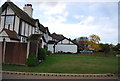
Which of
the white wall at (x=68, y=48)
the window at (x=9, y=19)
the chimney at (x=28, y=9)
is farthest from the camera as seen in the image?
the white wall at (x=68, y=48)

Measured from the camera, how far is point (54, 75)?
25.9 feet

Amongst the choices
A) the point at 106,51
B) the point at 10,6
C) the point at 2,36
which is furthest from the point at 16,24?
the point at 106,51


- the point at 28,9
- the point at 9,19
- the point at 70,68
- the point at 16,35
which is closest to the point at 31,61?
the point at 70,68

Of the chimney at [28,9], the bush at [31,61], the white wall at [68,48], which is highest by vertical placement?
the chimney at [28,9]

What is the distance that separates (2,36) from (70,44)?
24580mm

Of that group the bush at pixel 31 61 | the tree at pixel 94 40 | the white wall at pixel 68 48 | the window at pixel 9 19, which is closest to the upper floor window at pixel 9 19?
the window at pixel 9 19

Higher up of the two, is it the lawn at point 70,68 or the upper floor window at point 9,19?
the upper floor window at point 9,19

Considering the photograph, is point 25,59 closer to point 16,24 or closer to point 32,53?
point 32,53

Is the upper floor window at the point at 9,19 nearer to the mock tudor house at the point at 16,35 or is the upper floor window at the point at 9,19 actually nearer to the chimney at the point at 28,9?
the mock tudor house at the point at 16,35

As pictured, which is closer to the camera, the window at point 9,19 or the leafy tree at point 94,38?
the window at point 9,19

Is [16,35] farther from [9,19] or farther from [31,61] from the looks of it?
[31,61]

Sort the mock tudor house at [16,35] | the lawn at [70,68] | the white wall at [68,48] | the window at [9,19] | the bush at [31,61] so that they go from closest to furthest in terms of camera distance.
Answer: the lawn at [70,68]
the bush at [31,61]
the mock tudor house at [16,35]
the window at [9,19]
the white wall at [68,48]

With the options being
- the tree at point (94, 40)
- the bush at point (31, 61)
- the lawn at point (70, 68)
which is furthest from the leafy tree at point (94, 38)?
the bush at point (31, 61)

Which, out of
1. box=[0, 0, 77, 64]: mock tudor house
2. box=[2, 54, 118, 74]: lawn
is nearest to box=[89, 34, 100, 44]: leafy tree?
box=[0, 0, 77, 64]: mock tudor house
